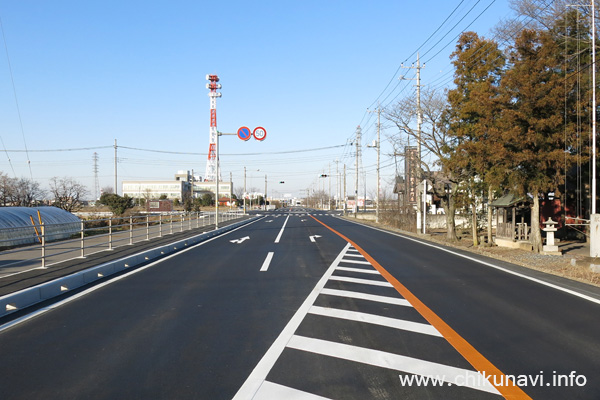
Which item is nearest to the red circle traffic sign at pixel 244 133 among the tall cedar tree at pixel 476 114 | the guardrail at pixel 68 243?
the guardrail at pixel 68 243

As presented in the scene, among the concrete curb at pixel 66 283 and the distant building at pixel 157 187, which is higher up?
the distant building at pixel 157 187

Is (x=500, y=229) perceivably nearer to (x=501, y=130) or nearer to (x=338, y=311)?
(x=501, y=130)

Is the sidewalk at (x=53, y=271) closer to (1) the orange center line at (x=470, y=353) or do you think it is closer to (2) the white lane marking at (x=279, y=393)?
(2) the white lane marking at (x=279, y=393)

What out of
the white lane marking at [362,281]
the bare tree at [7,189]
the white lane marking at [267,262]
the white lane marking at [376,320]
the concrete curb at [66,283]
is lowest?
the white lane marking at [267,262]

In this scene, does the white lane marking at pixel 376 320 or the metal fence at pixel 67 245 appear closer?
the white lane marking at pixel 376 320

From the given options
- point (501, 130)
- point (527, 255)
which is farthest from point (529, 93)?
point (527, 255)

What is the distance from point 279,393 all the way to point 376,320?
2696 mm

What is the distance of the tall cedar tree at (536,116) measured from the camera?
1470cm

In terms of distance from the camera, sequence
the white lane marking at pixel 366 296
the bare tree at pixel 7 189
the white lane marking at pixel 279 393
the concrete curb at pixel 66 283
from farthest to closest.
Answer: the bare tree at pixel 7 189
the white lane marking at pixel 366 296
the concrete curb at pixel 66 283
the white lane marking at pixel 279 393

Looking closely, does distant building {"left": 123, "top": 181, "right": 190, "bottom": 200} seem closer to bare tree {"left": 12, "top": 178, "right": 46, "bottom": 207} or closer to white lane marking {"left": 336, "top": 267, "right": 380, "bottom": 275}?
bare tree {"left": 12, "top": 178, "right": 46, "bottom": 207}

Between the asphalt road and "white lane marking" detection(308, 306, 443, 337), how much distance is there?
0.7 inches

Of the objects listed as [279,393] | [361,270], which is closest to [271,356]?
[279,393]

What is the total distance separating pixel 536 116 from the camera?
15195 mm

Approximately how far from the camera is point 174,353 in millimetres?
4969
